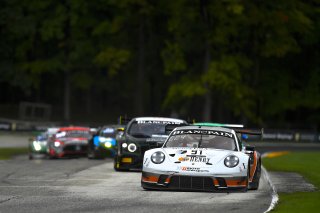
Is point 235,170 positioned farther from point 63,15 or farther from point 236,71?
point 63,15

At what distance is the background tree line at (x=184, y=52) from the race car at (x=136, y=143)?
33.2 m

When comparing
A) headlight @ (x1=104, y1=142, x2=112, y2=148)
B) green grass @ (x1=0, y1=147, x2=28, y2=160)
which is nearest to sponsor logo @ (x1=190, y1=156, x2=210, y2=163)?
headlight @ (x1=104, y1=142, x2=112, y2=148)

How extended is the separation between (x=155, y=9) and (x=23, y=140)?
16.7 metres

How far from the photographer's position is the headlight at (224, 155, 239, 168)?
653 inches

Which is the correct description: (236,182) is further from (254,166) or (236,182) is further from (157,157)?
(254,166)

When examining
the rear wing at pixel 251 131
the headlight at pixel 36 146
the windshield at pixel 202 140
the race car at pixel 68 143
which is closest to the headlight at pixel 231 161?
the windshield at pixel 202 140

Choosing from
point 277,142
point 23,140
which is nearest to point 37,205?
point 23,140

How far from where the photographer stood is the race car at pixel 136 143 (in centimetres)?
2395

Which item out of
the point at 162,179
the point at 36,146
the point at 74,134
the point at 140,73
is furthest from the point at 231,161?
the point at 140,73

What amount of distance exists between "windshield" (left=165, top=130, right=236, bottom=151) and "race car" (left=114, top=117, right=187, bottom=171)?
18.7 ft

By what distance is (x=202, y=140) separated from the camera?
1798 cm

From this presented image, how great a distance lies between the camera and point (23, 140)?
55000mm

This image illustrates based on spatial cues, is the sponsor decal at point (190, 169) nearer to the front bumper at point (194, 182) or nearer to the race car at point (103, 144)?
the front bumper at point (194, 182)

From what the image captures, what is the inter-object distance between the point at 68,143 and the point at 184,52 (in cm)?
2975
